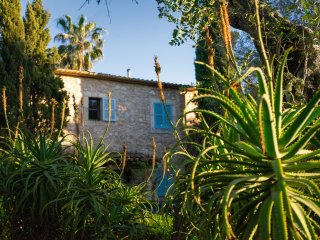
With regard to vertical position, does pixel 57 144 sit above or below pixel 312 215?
above

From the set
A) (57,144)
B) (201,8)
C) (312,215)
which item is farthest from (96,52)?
(312,215)

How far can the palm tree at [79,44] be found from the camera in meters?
35.8

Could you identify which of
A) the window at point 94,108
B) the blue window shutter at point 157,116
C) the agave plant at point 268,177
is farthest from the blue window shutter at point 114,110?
the agave plant at point 268,177

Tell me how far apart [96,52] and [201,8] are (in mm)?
29642

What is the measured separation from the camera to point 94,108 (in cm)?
1711

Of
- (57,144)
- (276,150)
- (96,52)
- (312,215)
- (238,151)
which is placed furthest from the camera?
(96,52)

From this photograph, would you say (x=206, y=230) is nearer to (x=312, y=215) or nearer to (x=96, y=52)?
(x=312, y=215)

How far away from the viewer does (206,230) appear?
8.38ft

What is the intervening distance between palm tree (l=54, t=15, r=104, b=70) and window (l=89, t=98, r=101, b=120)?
18619 mm

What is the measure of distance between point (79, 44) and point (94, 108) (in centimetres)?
2037

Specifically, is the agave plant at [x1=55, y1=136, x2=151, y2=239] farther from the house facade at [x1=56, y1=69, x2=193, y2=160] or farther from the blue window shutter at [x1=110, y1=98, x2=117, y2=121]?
the blue window shutter at [x1=110, y1=98, x2=117, y2=121]

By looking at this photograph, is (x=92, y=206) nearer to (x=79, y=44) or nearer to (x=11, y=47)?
(x=11, y=47)

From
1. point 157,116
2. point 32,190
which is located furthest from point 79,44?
point 32,190

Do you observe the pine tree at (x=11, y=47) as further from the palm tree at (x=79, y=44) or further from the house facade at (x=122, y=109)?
the palm tree at (x=79, y=44)
